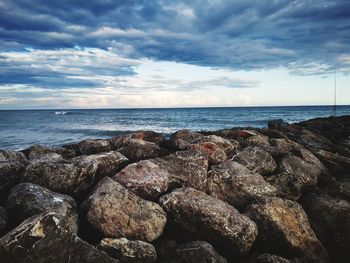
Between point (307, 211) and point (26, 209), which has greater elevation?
point (26, 209)

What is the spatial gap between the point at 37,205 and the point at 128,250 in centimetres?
185

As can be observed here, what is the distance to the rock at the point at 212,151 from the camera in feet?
28.8

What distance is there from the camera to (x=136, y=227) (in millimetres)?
5676

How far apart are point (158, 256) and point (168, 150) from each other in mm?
4356

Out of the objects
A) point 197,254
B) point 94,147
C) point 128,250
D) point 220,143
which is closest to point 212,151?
point 220,143

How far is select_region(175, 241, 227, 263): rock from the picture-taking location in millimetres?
5039

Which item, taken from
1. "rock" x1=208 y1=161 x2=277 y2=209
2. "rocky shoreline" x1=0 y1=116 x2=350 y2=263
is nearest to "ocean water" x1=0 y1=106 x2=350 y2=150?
"rocky shoreline" x1=0 y1=116 x2=350 y2=263

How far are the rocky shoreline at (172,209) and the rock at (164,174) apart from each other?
0.08 feet

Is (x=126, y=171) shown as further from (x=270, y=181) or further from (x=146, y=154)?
(x=270, y=181)

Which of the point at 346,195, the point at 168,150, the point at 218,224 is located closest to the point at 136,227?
the point at 218,224

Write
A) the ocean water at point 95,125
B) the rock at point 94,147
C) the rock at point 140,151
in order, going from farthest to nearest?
the ocean water at point 95,125
the rock at point 94,147
the rock at point 140,151

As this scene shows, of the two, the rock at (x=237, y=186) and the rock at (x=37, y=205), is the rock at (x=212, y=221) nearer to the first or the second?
the rock at (x=237, y=186)

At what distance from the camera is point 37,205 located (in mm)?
5621

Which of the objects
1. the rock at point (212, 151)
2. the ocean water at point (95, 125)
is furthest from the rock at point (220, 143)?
the ocean water at point (95, 125)
